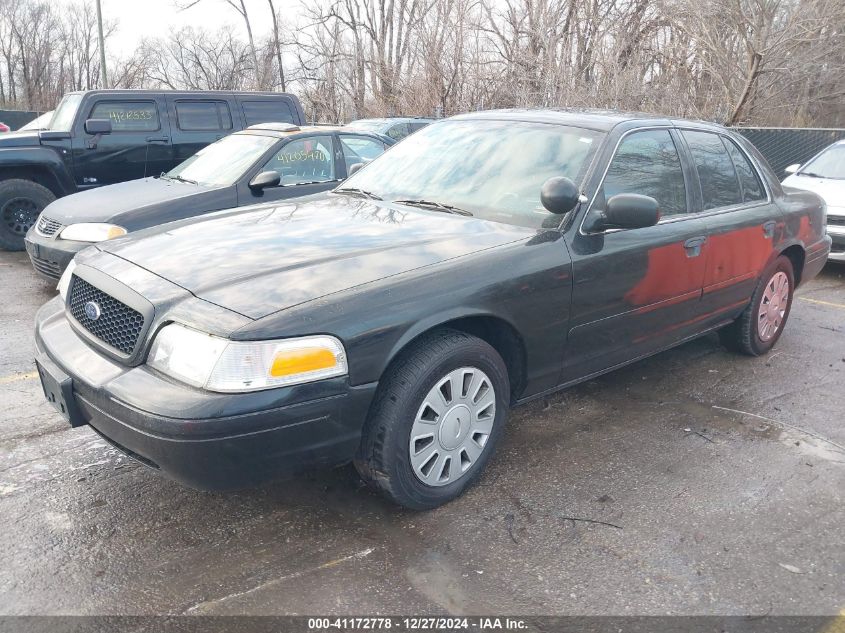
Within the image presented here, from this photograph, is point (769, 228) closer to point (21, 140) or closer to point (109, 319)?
point (109, 319)

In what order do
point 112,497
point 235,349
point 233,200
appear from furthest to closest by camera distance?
1. point 233,200
2. point 112,497
3. point 235,349

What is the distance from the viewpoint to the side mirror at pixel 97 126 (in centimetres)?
836

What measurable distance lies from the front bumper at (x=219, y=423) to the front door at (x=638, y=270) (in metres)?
1.33

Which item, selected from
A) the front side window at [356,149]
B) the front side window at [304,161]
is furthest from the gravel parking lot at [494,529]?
the front side window at [356,149]

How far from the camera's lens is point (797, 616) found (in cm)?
251

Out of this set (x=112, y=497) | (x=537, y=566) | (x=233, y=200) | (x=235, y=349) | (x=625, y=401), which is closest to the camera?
(x=235, y=349)

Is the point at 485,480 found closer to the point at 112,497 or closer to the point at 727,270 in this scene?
the point at 112,497

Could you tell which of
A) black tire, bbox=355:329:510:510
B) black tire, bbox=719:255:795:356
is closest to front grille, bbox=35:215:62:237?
black tire, bbox=355:329:510:510

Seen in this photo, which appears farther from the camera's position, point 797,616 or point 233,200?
point 233,200

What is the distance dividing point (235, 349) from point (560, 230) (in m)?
1.67

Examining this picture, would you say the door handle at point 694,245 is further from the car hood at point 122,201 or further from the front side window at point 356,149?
the car hood at point 122,201

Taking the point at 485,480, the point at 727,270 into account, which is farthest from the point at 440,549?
the point at 727,270

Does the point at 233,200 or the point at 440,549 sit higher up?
the point at 233,200

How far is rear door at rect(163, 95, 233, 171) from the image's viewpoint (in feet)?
29.9
